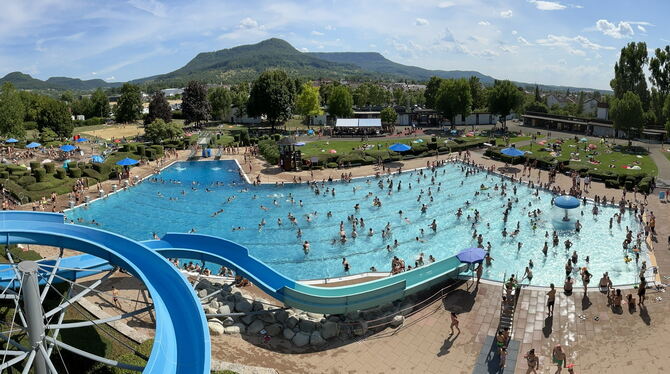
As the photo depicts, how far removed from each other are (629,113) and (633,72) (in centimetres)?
2125

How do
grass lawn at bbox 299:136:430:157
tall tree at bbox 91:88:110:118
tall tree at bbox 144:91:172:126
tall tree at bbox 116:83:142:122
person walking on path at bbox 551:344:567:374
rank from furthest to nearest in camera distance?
tall tree at bbox 91:88:110:118 < tall tree at bbox 116:83:142:122 < tall tree at bbox 144:91:172:126 < grass lawn at bbox 299:136:430:157 < person walking on path at bbox 551:344:567:374

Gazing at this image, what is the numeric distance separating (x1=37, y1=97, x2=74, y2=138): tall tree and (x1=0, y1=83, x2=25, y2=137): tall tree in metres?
5.73

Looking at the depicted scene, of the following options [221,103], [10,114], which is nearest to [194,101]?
[221,103]

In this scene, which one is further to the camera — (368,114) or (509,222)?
(368,114)

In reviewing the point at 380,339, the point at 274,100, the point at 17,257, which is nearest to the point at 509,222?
the point at 380,339

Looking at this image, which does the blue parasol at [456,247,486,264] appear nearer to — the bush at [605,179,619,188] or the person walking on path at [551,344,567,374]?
the person walking on path at [551,344,567,374]

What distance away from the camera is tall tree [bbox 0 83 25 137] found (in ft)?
189

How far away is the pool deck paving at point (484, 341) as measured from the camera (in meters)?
14.6

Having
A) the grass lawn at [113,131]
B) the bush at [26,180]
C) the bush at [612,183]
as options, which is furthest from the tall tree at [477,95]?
the bush at [26,180]

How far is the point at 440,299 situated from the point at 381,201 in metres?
19.4

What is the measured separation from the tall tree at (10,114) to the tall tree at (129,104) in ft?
78.3

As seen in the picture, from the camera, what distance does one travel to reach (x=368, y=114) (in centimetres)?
8312

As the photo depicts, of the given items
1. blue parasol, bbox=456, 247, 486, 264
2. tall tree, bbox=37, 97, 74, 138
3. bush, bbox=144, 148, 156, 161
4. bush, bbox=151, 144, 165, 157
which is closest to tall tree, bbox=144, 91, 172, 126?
tall tree, bbox=37, 97, 74, 138

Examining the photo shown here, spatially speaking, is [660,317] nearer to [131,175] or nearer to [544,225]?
[544,225]
